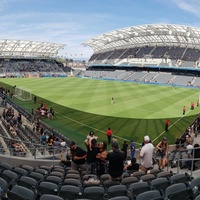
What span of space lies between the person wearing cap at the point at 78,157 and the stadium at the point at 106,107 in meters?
0.50

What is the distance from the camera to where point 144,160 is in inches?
350

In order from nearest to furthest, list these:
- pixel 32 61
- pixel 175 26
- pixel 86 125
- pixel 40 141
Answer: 1. pixel 40 141
2. pixel 86 125
3. pixel 175 26
4. pixel 32 61

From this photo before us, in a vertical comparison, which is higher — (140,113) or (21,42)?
(21,42)

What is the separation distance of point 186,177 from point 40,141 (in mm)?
11609

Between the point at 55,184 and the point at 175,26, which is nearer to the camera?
the point at 55,184

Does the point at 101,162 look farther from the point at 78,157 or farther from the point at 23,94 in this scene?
the point at 23,94

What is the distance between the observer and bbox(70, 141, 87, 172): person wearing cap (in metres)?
9.06

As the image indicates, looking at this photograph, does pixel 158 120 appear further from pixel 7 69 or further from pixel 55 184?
pixel 7 69

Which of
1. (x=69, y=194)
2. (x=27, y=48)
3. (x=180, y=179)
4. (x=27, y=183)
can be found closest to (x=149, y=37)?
(x=27, y=48)

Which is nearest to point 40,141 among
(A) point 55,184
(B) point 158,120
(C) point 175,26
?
(A) point 55,184

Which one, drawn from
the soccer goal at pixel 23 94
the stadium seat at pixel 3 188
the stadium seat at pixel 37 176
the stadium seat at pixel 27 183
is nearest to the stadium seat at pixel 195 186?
the stadium seat at pixel 27 183

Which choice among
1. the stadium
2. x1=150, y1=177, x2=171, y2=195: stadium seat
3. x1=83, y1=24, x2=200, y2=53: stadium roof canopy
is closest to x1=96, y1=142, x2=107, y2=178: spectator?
the stadium

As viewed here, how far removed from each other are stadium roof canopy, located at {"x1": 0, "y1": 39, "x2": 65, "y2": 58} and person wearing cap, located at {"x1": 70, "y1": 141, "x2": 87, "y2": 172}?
80728 mm

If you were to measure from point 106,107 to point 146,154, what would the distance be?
23451 millimetres
